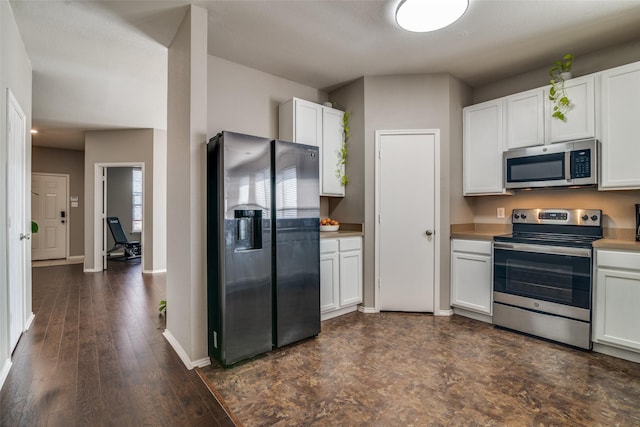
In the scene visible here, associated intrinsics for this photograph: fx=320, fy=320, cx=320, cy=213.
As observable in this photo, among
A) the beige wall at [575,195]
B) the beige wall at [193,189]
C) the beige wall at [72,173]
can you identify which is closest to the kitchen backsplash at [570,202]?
the beige wall at [575,195]

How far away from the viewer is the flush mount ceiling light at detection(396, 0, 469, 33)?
215cm

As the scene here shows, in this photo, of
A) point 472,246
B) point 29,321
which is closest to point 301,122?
point 472,246

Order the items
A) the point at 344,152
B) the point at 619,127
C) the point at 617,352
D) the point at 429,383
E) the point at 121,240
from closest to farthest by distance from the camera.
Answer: the point at 429,383
the point at 617,352
the point at 619,127
the point at 344,152
the point at 121,240

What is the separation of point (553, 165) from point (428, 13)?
71.9 inches

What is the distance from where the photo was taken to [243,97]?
3.26 meters

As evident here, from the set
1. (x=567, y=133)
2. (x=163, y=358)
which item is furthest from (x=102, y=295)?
(x=567, y=133)

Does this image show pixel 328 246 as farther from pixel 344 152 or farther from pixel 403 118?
pixel 403 118

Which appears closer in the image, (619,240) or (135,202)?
(619,240)

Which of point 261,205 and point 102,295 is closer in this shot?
point 261,205

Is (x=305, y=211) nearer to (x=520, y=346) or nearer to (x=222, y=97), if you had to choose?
(x=222, y=97)

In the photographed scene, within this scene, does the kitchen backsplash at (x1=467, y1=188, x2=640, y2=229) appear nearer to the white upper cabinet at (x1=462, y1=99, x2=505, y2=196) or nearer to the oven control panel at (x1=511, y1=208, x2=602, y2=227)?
the oven control panel at (x1=511, y1=208, x2=602, y2=227)

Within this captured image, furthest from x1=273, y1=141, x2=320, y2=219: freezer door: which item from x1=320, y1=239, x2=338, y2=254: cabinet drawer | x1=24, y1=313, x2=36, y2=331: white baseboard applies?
x1=24, y1=313, x2=36, y2=331: white baseboard

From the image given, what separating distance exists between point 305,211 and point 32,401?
2111 mm

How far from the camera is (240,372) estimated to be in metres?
2.25
